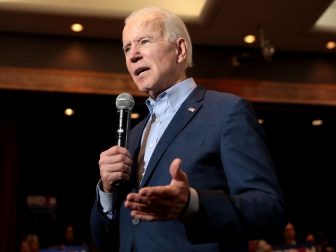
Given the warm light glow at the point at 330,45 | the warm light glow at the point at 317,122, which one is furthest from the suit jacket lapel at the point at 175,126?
the warm light glow at the point at 317,122

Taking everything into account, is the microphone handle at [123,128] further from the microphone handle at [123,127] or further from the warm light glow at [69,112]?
the warm light glow at [69,112]

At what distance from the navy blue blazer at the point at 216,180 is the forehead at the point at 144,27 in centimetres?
23

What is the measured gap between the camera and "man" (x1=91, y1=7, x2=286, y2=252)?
2.98 feet

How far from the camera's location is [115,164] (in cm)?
106

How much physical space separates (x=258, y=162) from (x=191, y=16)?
391cm

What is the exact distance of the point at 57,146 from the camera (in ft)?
24.2

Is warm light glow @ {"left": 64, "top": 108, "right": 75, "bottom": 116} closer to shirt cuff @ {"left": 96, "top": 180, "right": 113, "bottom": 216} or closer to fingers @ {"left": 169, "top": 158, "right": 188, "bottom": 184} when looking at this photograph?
shirt cuff @ {"left": 96, "top": 180, "right": 113, "bottom": 216}

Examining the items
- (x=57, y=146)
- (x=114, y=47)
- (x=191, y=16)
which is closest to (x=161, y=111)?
(x=191, y=16)

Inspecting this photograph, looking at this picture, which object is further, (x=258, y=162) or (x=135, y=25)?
(x=135, y=25)

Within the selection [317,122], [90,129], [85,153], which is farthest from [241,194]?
[85,153]

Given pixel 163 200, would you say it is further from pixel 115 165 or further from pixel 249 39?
pixel 249 39

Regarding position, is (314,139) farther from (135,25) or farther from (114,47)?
(135,25)

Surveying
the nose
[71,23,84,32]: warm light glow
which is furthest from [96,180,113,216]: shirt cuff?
[71,23,84,32]: warm light glow

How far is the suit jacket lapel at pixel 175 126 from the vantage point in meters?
1.11
